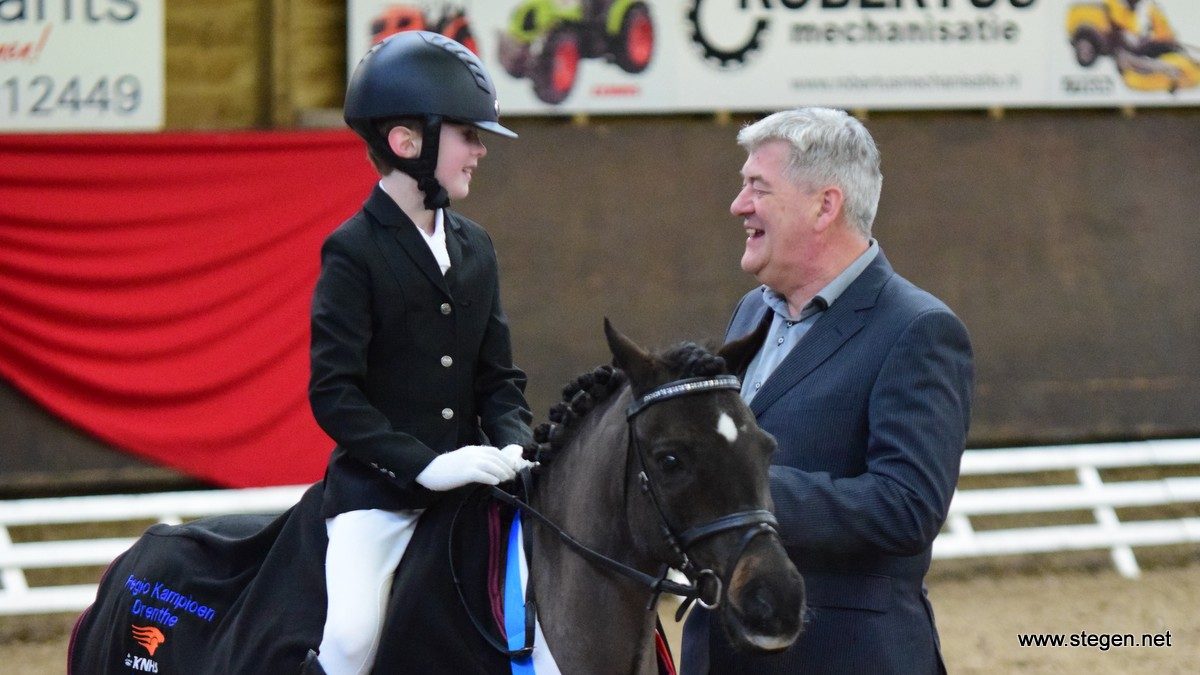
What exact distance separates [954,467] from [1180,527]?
20.0 ft

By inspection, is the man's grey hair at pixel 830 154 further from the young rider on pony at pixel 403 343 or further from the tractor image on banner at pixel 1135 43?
the tractor image on banner at pixel 1135 43

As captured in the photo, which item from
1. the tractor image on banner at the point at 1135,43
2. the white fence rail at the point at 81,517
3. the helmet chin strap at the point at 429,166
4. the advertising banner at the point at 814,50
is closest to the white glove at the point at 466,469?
the helmet chin strap at the point at 429,166

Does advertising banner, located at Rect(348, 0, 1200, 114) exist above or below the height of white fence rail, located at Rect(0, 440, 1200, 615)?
above

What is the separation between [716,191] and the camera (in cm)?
781

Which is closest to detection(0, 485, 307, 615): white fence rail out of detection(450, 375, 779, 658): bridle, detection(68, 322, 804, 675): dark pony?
detection(68, 322, 804, 675): dark pony

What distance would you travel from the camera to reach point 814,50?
7.58 metres

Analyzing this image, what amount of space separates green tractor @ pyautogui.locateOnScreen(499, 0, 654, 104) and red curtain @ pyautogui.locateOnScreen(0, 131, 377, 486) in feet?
3.16

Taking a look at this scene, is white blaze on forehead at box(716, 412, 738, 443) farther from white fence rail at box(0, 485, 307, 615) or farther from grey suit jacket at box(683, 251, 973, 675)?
white fence rail at box(0, 485, 307, 615)

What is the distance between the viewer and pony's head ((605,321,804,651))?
7.22ft

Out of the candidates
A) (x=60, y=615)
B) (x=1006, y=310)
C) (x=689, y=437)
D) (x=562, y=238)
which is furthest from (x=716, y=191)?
(x=689, y=437)

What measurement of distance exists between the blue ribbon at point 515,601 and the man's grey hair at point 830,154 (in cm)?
83

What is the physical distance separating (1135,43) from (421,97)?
6234 millimetres

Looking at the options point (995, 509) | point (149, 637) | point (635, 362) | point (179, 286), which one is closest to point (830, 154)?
point (635, 362)

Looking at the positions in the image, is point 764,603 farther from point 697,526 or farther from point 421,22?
point 421,22
